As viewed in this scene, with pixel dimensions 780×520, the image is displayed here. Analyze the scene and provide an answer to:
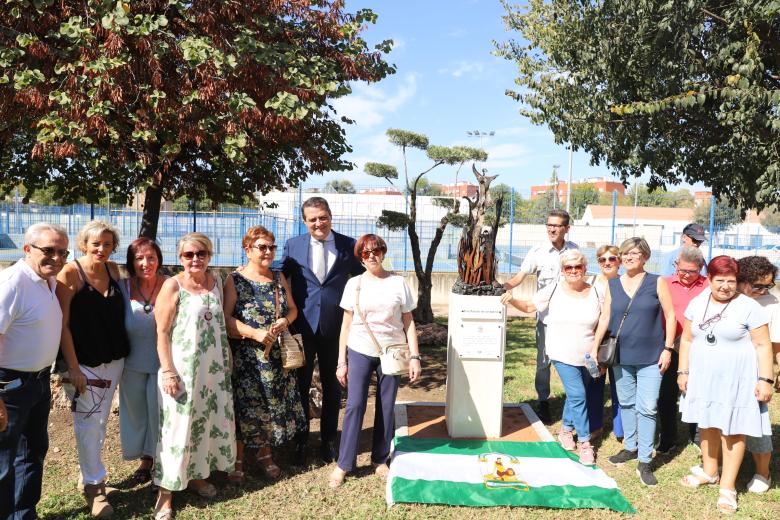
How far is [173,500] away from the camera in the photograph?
11.5ft

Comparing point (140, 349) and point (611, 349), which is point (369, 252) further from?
point (611, 349)

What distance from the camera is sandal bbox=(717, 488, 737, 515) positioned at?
11.6 ft

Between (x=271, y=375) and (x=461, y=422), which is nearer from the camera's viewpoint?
(x=271, y=375)

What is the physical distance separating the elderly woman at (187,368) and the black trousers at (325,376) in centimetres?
74

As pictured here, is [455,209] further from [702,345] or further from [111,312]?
[111,312]

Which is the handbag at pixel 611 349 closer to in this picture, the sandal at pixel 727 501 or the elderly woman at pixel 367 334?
the sandal at pixel 727 501

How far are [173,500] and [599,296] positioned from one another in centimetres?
324

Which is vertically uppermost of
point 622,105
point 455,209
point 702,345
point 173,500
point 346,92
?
point 622,105

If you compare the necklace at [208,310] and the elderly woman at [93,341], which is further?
the necklace at [208,310]

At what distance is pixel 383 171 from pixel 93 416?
315 inches

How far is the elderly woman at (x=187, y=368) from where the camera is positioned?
10.7 feet

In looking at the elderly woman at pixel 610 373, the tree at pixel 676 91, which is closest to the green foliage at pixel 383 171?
the tree at pixel 676 91

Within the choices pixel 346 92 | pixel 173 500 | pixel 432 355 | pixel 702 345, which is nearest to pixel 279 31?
pixel 346 92

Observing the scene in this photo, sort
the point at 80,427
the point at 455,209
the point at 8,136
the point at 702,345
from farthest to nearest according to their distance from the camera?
the point at 455,209 < the point at 8,136 < the point at 702,345 < the point at 80,427
